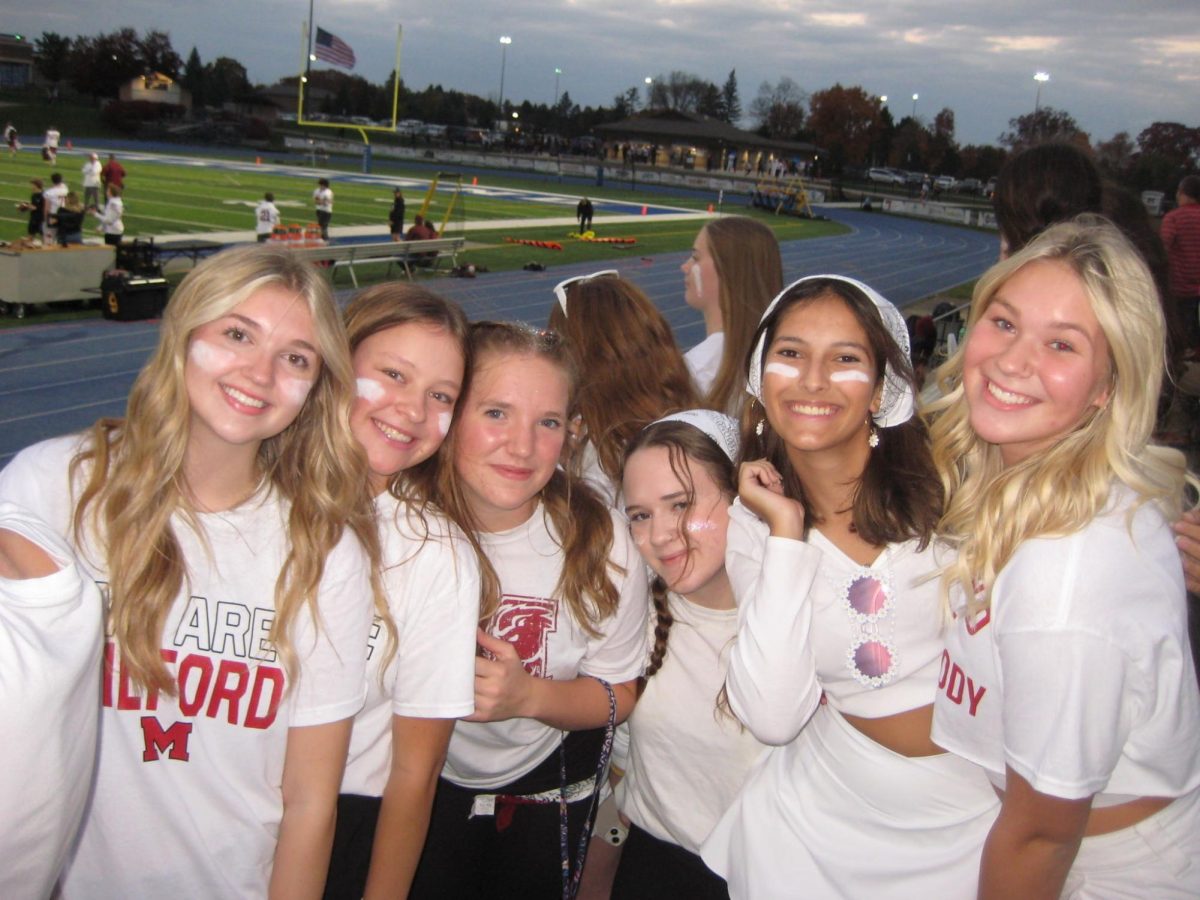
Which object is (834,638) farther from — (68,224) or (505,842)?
(68,224)

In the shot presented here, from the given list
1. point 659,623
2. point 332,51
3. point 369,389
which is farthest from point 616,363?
point 332,51

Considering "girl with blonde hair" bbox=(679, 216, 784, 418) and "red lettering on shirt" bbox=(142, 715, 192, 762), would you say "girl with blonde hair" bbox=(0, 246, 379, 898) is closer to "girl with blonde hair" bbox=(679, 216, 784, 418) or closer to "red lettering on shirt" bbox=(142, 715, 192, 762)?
"red lettering on shirt" bbox=(142, 715, 192, 762)

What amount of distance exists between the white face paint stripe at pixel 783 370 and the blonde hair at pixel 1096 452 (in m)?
0.56

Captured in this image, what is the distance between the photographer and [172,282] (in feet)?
47.8

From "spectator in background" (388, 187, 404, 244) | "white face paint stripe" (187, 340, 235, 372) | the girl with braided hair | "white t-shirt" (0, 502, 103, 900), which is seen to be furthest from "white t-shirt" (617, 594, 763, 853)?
"spectator in background" (388, 187, 404, 244)

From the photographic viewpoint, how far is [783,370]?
2.38m

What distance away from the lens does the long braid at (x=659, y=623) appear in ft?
8.62

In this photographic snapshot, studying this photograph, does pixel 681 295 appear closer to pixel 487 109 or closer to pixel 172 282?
pixel 172 282

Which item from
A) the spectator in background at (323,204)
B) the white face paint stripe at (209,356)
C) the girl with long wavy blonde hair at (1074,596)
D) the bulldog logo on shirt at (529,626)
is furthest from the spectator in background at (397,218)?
the girl with long wavy blonde hair at (1074,596)

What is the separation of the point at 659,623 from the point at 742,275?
2.42 meters

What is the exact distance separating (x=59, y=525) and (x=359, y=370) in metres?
0.77

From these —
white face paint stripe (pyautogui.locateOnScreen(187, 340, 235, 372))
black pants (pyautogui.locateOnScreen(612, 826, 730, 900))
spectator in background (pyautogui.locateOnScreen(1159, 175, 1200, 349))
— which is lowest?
black pants (pyautogui.locateOnScreen(612, 826, 730, 900))

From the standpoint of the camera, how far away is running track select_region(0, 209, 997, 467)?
9.77 metres

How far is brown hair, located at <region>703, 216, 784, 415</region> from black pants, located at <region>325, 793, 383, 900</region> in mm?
2669
